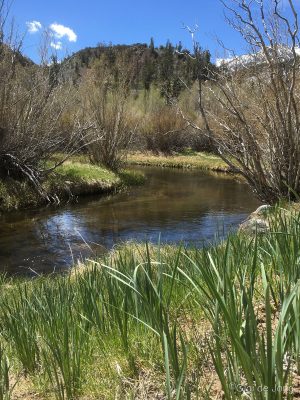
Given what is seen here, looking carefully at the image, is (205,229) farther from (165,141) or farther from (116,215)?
(165,141)

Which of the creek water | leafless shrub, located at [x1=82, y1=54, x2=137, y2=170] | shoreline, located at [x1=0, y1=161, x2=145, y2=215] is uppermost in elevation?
leafless shrub, located at [x1=82, y1=54, x2=137, y2=170]

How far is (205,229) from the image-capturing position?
34.0 feet

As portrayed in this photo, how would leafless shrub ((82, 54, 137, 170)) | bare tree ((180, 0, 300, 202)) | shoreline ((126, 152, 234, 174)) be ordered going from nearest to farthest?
bare tree ((180, 0, 300, 202))
leafless shrub ((82, 54, 137, 170))
shoreline ((126, 152, 234, 174))

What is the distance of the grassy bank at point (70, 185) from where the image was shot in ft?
41.7

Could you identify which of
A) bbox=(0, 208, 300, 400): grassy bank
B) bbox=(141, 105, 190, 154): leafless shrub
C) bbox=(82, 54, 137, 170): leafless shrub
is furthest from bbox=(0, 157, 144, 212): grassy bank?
bbox=(141, 105, 190, 154): leafless shrub

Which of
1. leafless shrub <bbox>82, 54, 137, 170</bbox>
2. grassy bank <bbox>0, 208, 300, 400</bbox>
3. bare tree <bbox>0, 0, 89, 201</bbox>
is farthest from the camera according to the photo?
leafless shrub <bbox>82, 54, 137, 170</bbox>

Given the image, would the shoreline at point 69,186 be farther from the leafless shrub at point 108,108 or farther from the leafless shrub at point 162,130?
the leafless shrub at point 162,130

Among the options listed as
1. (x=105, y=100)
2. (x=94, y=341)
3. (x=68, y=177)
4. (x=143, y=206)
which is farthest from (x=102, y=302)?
(x=105, y=100)

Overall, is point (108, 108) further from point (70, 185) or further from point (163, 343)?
point (163, 343)

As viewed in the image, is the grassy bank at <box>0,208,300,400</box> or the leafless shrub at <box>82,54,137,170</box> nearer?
the grassy bank at <box>0,208,300,400</box>

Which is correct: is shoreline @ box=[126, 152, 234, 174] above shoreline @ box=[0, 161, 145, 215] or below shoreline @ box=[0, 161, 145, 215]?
above

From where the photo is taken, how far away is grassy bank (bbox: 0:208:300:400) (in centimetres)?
141

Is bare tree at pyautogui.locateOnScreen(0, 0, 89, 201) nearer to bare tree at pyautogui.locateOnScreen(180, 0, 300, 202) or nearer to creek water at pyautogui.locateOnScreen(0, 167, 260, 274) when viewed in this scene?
creek water at pyautogui.locateOnScreen(0, 167, 260, 274)

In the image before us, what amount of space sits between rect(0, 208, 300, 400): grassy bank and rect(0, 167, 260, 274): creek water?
3541 mm
